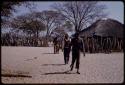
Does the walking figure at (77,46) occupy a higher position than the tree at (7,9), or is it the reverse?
the tree at (7,9)

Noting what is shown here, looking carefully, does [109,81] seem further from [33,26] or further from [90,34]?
[90,34]

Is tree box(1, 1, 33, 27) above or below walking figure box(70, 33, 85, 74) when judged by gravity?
above

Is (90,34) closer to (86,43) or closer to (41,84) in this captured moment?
(86,43)

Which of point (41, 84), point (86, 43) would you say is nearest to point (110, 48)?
point (86, 43)

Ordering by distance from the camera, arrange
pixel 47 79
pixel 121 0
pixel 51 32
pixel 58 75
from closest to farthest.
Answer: pixel 121 0, pixel 47 79, pixel 58 75, pixel 51 32

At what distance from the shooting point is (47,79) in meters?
10.8

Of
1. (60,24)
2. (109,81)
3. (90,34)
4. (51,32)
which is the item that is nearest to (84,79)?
(109,81)

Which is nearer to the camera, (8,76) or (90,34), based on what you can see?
(8,76)

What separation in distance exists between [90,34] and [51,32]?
1452 cm

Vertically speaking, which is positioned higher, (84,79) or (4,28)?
(4,28)

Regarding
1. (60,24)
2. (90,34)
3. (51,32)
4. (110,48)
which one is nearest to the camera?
(60,24)

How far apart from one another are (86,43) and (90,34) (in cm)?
317

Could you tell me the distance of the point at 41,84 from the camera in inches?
394

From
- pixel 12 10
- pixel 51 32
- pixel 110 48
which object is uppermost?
pixel 12 10
